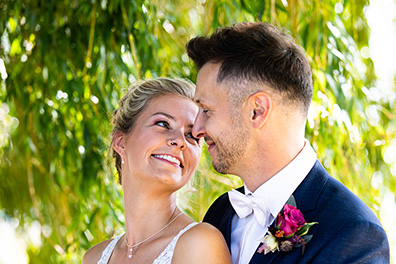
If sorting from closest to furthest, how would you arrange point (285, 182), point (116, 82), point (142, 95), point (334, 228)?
point (334, 228) < point (285, 182) < point (142, 95) < point (116, 82)

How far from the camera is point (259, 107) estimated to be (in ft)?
6.40

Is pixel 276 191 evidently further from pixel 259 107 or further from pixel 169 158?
pixel 169 158

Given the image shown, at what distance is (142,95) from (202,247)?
0.75 meters

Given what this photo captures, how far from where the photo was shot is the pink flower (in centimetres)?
176

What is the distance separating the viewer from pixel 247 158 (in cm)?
196

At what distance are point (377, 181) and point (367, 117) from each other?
1.64 feet

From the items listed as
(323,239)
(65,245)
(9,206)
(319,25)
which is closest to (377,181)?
(319,25)

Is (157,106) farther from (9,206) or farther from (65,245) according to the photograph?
(9,206)

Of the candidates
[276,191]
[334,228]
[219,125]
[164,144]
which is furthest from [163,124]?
[334,228]

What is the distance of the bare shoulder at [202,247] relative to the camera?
196 cm

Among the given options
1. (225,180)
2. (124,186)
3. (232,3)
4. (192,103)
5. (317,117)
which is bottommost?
(225,180)

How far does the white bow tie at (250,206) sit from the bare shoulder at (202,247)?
0.12 m

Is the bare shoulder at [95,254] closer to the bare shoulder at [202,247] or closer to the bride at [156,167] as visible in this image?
the bride at [156,167]

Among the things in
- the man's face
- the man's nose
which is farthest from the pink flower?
the man's nose
